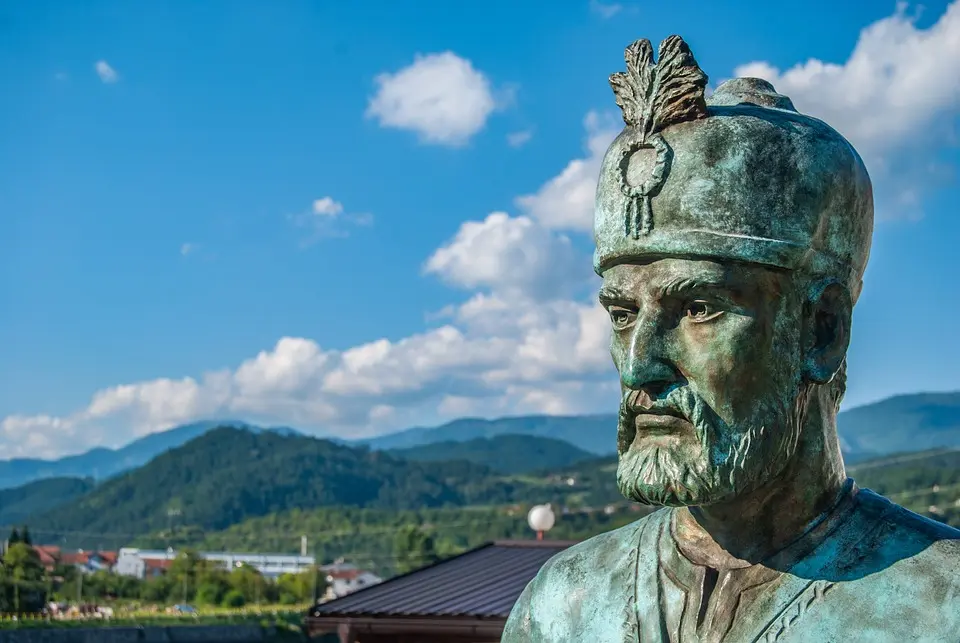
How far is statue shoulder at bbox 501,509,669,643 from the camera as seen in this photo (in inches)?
122

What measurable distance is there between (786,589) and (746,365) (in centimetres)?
55

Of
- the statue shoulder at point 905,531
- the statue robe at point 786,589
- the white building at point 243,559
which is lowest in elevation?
the statue robe at point 786,589

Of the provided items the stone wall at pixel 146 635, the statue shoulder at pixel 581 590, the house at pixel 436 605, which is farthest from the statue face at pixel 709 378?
the stone wall at pixel 146 635

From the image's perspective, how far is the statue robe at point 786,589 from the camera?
2.69 metres

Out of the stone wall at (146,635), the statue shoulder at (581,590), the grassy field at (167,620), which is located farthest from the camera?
the grassy field at (167,620)

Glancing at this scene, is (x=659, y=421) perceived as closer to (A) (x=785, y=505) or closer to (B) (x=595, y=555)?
(A) (x=785, y=505)

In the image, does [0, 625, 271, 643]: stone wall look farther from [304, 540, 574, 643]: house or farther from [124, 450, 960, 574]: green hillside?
[124, 450, 960, 574]: green hillside

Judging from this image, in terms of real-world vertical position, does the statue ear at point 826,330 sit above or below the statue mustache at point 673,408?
above

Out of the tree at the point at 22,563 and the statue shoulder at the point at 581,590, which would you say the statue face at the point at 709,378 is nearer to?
the statue shoulder at the point at 581,590

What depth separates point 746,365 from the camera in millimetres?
2701

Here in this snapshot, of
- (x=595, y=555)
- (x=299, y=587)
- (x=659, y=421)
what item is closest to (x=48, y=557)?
(x=299, y=587)

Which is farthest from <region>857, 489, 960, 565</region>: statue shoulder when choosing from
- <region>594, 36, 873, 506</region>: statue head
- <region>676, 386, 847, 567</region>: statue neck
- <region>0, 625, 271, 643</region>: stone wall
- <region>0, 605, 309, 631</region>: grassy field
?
<region>0, 605, 309, 631</region>: grassy field

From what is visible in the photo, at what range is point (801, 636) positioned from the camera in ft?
8.90

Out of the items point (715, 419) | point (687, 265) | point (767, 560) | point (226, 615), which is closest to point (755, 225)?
point (687, 265)
